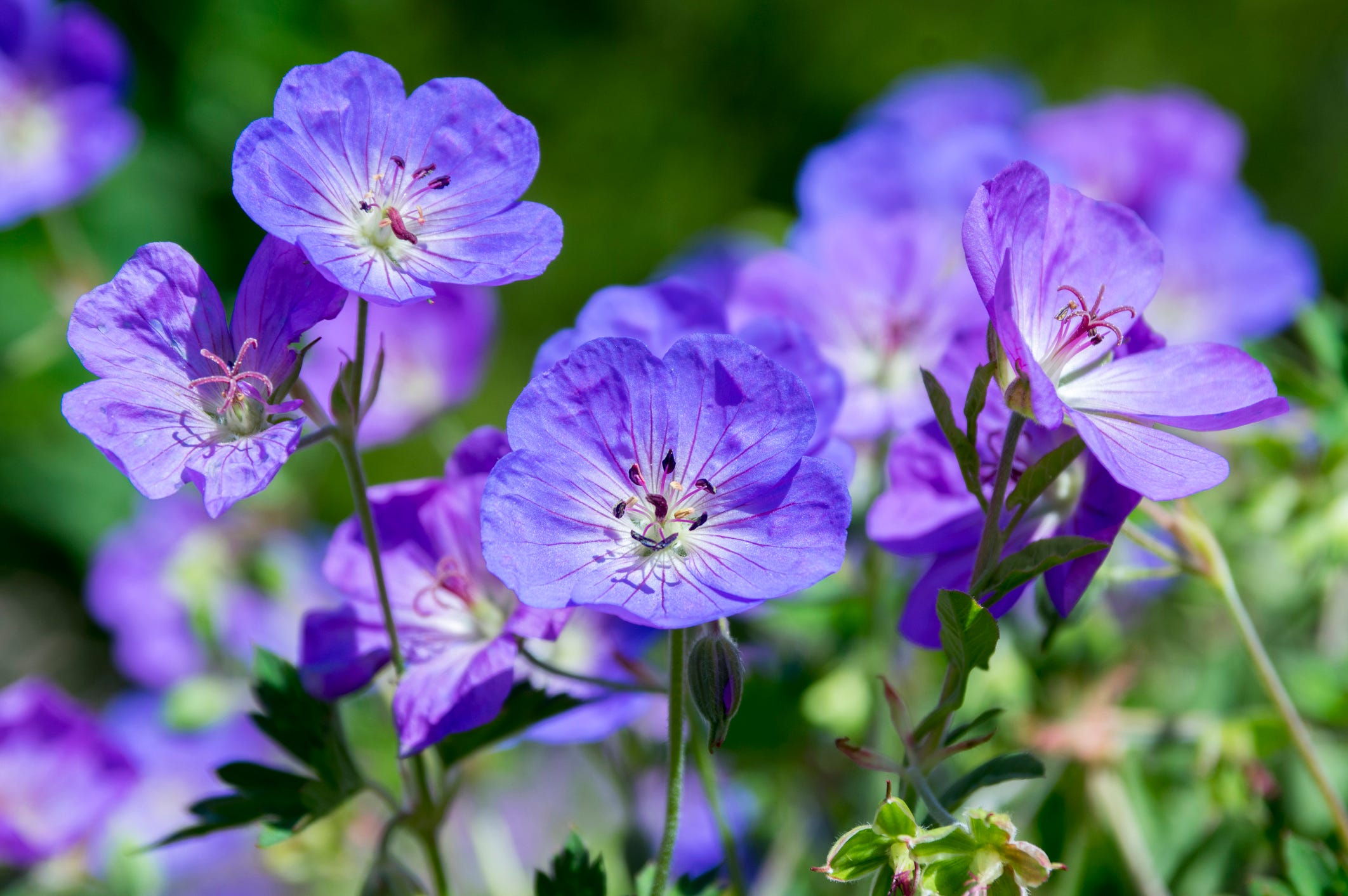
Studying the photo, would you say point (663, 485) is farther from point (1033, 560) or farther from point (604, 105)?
point (604, 105)

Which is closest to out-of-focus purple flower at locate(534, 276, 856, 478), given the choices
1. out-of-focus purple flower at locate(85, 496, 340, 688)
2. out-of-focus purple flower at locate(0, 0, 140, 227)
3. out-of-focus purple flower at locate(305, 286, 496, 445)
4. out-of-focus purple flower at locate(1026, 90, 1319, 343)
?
out-of-focus purple flower at locate(305, 286, 496, 445)

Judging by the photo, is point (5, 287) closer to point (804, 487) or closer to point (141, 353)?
point (141, 353)

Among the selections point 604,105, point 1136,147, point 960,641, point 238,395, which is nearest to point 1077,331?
point 960,641

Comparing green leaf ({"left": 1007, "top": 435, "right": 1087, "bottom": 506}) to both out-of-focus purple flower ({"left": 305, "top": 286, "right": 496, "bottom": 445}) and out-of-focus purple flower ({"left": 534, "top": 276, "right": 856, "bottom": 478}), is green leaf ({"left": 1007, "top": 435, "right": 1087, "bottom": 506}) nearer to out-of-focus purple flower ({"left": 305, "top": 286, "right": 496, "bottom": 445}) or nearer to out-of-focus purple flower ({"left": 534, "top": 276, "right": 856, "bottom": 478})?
out-of-focus purple flower ({"left": 534, "top": 276, "right": 856, "bottom": 478})

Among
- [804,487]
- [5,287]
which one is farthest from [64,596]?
[804,487]

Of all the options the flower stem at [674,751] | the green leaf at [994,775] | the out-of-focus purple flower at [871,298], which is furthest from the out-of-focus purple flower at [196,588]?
the green leaf at [994,775]

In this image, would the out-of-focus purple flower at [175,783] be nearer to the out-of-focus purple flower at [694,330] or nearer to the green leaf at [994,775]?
the out-of-focus purple flower at [694,330]
